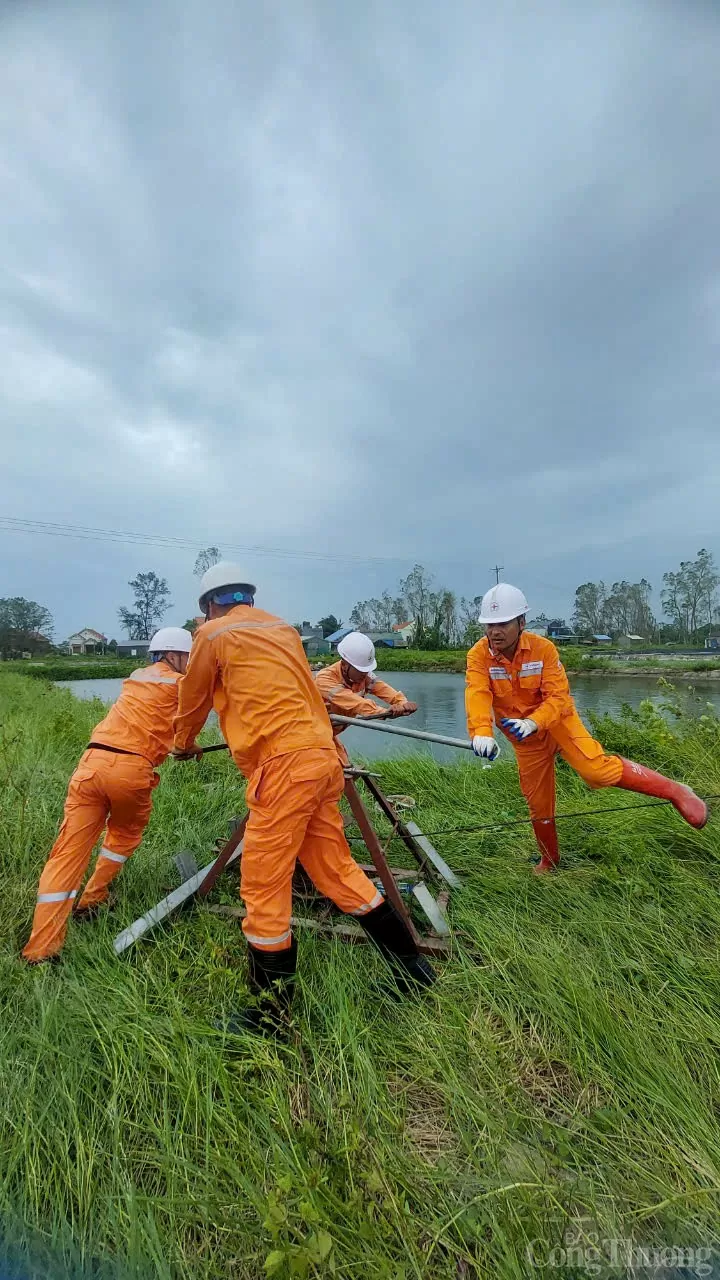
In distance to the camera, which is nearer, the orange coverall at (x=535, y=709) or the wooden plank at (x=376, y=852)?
the wooden plank at (x=376, y=852)

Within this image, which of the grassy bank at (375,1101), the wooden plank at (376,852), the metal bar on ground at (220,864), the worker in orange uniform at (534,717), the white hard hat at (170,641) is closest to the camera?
the grassy bank at (375,1101)

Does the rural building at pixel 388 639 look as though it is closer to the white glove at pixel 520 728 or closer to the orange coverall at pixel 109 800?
the white glove at pixel 520 728

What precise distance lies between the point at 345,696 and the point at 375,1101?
6.70 feet

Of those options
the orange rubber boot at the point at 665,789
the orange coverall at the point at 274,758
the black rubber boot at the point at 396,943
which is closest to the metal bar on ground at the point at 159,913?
the orange coverall at the point at 274,758

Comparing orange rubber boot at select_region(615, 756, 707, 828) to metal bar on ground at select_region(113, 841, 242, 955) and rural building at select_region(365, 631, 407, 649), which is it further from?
rural building at select_region(365, 631, 407, 649)

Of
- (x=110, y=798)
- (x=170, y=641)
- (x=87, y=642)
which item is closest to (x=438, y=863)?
(x=110, y=798)

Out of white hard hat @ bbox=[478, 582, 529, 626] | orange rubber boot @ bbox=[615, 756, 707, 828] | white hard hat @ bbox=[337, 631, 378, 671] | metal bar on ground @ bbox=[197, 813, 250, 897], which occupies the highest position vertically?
white hard hat @ bbox=[478, 582, 529, 626]

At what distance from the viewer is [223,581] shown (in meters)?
2.61

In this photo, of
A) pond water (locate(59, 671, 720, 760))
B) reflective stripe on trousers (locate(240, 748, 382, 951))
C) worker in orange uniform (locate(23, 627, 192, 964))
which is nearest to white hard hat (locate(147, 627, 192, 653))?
worker in orange uniform (locate(23, 627, 192, 964))

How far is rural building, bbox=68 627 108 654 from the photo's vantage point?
7781 cm

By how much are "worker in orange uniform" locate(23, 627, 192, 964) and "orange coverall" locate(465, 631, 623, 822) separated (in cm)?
187

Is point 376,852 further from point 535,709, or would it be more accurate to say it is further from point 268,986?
point 535,709

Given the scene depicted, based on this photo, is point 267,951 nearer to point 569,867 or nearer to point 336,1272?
point 336,1272

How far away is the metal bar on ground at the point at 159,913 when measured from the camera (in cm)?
261
